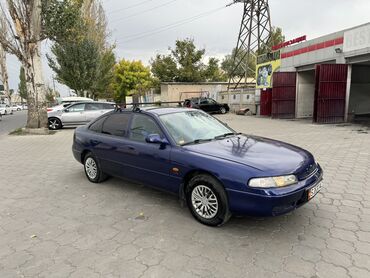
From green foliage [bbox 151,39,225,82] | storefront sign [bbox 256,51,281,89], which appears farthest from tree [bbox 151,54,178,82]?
storefront sign [bbox 256,51,281,89]

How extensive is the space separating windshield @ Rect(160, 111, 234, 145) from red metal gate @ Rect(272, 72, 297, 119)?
587 inches

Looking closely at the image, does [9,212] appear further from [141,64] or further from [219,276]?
[141,64]

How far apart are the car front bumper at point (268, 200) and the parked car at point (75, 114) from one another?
13.1 meters

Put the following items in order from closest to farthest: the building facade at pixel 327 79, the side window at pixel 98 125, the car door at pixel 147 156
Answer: the car door at pixel 147 156 < the side window at pixel 98 125 < the building facade at pixel 327 79

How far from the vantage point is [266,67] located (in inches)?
878

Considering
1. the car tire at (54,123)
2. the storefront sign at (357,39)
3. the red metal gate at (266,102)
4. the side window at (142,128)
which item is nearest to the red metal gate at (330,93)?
the storefront sign at (357,39)

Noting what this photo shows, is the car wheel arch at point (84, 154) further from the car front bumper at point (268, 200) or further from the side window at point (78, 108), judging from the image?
the side window at point (78, 108)

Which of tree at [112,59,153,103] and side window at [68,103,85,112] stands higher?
tree at [112,59,153,103]

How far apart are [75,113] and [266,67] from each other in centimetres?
1409

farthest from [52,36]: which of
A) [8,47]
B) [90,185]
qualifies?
[90,185]

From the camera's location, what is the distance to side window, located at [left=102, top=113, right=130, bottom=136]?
495cm

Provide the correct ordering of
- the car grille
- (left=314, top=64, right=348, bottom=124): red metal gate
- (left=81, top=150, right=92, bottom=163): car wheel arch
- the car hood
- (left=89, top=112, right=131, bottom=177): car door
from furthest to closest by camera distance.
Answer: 1. (left=314, top=64, right=348, bottom=124): red metal gate
2. (left=81, top=150, right=92, bottom=163): car wheel arch
3. (left=89, top=112, right=131, bottom=177): car door
4. the car grille
5. the car hood

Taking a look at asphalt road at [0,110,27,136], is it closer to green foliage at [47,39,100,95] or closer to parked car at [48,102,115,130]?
parked car at [48,102,115,130]

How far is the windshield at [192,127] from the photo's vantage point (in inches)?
166
